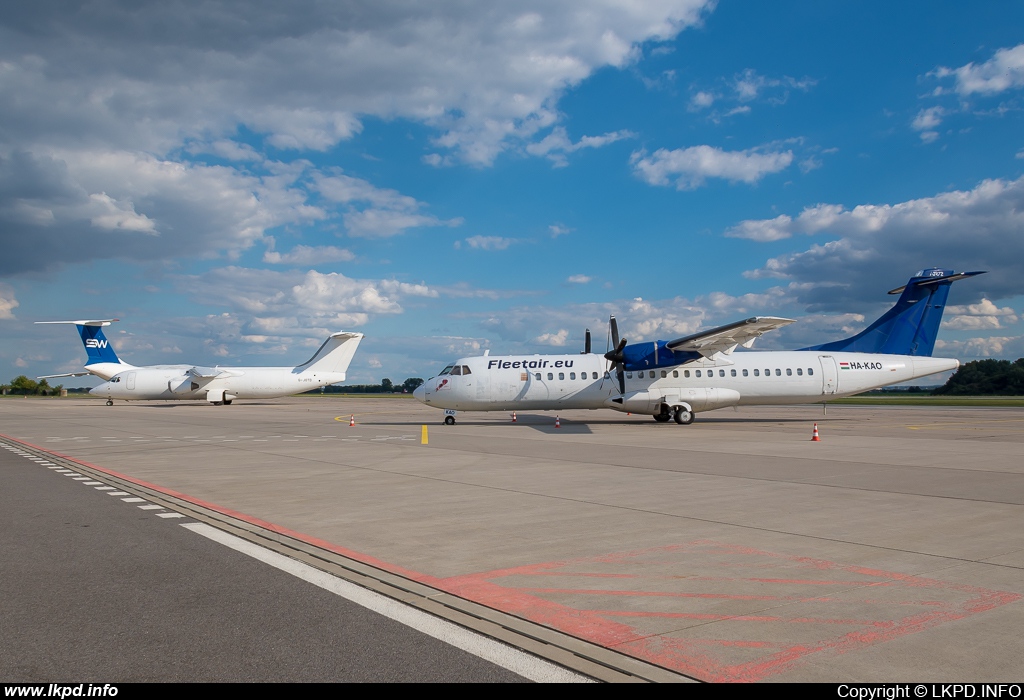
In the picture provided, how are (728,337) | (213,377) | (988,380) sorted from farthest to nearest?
(988,380) < (213,377) < (728,337)

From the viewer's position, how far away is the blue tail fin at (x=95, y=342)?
70000 millimetres

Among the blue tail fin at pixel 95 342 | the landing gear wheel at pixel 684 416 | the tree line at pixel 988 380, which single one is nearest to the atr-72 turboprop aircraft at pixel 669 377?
the landing gear wheel at pixel 684 416

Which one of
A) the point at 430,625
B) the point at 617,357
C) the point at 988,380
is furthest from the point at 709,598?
the point at 988,380

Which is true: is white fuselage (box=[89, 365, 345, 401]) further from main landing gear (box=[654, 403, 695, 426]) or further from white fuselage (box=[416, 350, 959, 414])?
main landing gear (box=[654, 403, 695, 426])

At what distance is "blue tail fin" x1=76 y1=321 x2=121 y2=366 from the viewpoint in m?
70.0

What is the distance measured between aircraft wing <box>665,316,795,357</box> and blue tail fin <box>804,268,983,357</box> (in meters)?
5.46

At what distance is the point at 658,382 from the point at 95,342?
63700mm

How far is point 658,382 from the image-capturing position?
3156 centimetres

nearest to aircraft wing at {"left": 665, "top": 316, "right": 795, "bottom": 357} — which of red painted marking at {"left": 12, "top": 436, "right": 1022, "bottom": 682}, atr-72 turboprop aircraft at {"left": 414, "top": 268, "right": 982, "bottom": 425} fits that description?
atr-72 turboprop aircraft at {"left": 414, "top": 268, "right": 982, "bottom": 425}

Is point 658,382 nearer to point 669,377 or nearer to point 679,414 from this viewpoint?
point 669,377

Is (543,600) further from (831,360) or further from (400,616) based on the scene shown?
(831,360)

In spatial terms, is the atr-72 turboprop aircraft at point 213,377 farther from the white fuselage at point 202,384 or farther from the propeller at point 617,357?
the propeller at point 617,357

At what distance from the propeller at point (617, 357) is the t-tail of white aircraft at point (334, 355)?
142ft

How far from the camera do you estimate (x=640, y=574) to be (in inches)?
266
